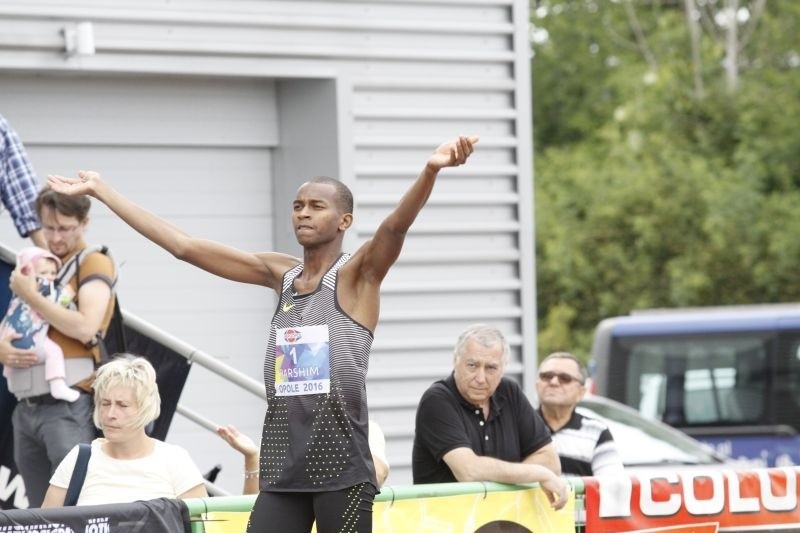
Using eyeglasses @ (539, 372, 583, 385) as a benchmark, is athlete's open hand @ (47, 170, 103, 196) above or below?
above

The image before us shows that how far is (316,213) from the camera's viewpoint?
5090 mm

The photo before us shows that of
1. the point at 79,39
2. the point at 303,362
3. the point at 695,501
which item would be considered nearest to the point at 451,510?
the point at 695,501

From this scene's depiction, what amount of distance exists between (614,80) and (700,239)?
750 cm

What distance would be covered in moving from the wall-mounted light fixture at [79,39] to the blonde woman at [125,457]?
305 centimetres

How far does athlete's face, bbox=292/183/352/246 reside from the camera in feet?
16.7

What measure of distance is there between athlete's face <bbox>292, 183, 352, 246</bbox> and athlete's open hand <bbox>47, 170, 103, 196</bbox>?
2.22ft

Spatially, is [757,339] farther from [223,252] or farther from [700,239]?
[223,252]

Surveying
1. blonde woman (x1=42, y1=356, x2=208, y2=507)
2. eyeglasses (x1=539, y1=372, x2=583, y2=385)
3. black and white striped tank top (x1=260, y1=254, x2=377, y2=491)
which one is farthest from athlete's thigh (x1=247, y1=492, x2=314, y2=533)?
eyeglasses (x1=539, y1=372, x2=583, y2=385)

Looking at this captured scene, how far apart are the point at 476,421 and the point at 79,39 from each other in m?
3.27

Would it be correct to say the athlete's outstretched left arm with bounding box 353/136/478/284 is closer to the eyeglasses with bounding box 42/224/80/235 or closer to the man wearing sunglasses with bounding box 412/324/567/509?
the man wearing sunglasses with bounding box 412/324/567/509

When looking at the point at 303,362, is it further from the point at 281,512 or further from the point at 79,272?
the point at 79,272

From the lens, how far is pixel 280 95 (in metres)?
9.73

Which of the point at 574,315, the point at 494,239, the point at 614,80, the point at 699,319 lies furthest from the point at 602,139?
the point at 494,239

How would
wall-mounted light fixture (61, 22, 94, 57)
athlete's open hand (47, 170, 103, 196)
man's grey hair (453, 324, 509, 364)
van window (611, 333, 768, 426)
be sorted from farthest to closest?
van window (611, 333, 768, 426) < wall-mounted light fixture (61, 22, 94, 57) < man's grey hair (453, 324, 509, 364) < athlete's open hand (47, 170, 103, 196)
